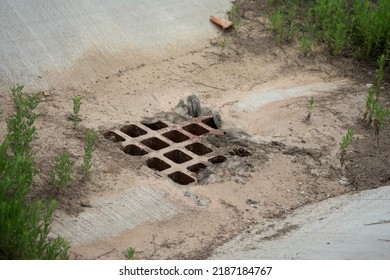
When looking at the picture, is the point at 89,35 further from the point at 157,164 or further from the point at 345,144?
the point at 345,144

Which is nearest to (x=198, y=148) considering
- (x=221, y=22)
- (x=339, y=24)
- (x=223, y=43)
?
(x=223, y=43)

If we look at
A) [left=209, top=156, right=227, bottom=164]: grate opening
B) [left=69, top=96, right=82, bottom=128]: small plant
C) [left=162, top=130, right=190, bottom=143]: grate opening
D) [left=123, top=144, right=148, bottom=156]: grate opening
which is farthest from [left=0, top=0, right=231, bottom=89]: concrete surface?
[left=209, top=156, right=227, bottom=164]: grate opening

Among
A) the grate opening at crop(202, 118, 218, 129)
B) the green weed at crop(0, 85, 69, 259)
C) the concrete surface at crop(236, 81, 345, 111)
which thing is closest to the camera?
the green weed at crop(0, 85, 69, 259)

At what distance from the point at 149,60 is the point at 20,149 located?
2.50 metres

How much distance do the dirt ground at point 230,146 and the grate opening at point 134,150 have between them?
0.15 metres

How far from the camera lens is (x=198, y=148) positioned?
22.2 feet

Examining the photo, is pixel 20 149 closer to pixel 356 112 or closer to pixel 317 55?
pixel 356 112

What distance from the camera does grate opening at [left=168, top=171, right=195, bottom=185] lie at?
6230 mm

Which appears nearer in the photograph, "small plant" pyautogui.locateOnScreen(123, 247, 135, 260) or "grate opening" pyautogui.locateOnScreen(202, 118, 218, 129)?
"small plant" pyautogui.locateOnScreen(123, 247, 135, 260)

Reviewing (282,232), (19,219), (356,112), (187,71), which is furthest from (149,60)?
(19,219)

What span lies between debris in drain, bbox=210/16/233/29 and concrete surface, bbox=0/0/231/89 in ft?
0.19

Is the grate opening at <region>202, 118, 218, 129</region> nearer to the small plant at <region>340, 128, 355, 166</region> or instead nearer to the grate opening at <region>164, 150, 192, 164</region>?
the grate opening at <region>164, 150, 192, 164</region>

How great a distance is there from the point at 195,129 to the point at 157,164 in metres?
0.77

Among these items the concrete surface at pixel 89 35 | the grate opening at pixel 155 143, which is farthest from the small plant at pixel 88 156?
the concrete surface at pixel 89 35
